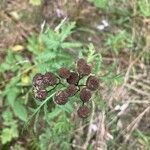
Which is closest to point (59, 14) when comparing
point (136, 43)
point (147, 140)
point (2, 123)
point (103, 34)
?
point (103, 34)

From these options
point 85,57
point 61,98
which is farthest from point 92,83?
point 85,57

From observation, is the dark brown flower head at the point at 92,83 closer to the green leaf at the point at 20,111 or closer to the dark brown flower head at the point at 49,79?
the dark brown flower head at the point at 49,79

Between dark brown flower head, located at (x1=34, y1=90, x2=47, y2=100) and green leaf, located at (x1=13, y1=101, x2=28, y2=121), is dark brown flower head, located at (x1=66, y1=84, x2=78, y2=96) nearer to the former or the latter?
dark brown flower head, located at (x1=34, y1=90, x2=47, y2=100)

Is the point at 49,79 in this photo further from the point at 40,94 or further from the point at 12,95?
the point at 12,95

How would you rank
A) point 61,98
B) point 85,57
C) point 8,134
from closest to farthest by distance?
point 61,98 → point 85,57 → point 8,134

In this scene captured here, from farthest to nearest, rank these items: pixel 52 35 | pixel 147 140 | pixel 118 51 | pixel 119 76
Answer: pixel 118 51
pixel 147 140
pixel 52 35
pixel 119 76

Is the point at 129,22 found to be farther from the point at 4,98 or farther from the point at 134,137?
the point at 4,98
